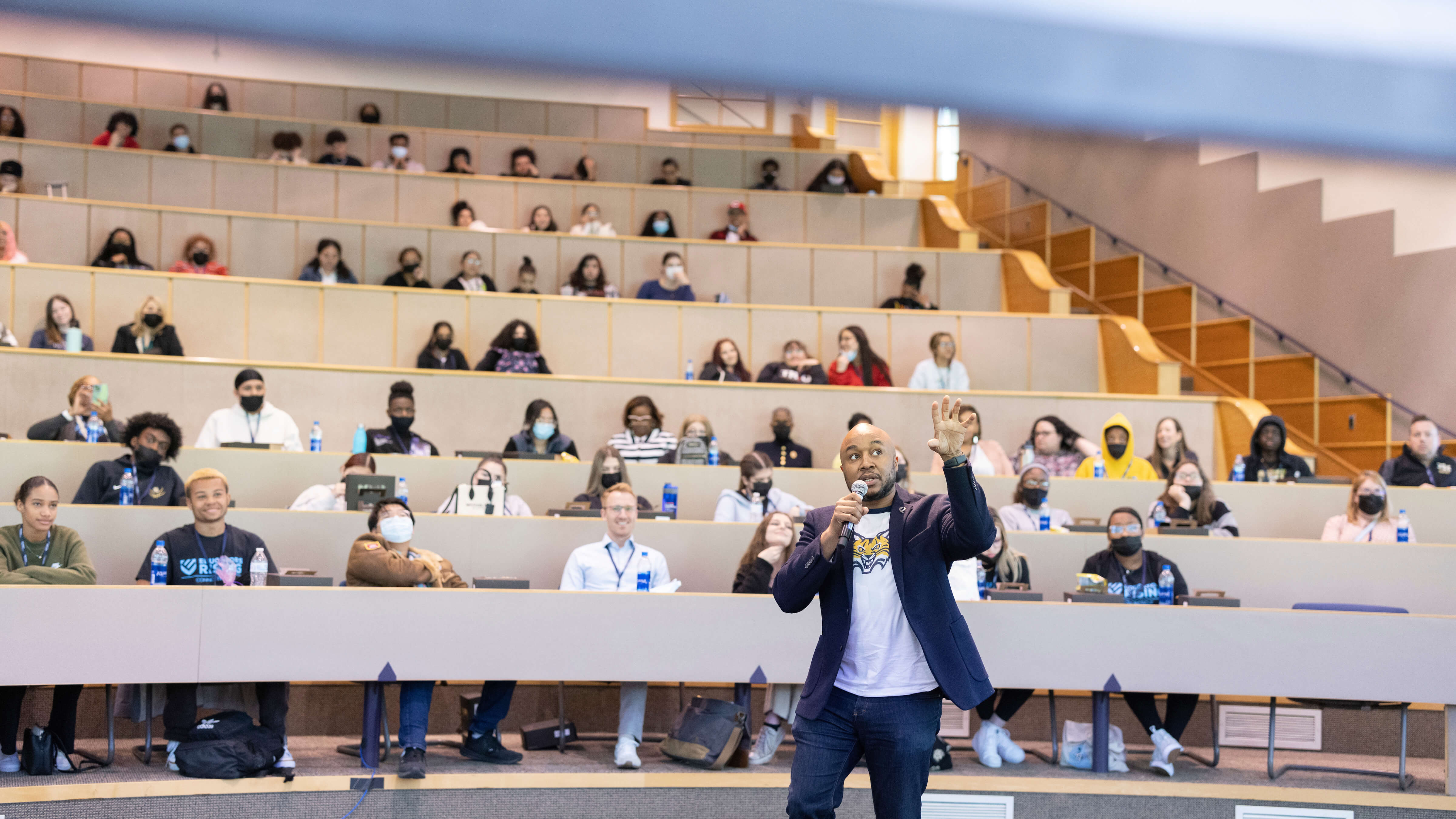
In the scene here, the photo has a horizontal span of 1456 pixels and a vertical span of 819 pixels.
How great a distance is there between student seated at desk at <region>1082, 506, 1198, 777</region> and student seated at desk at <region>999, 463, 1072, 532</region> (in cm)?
58

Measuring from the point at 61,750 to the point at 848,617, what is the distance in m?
2.78

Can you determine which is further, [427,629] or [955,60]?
[427,629]

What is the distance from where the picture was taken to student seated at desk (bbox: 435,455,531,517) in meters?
5.15

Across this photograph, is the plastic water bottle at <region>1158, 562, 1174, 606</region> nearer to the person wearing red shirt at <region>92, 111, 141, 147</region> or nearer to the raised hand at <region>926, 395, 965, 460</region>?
the raised hand at <region>926, 395, 965, 460</region>

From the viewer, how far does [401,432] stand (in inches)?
246

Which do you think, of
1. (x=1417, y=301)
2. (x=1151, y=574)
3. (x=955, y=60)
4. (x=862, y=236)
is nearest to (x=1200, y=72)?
(x=955, y=60)

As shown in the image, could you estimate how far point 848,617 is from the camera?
2648 millimetres

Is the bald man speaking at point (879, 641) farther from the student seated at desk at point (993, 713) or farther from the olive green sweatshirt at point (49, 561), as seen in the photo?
the olive green sweatshirt at point (49, 561)

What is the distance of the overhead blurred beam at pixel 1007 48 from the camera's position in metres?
0.31

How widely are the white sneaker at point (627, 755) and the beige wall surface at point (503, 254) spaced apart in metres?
4.73

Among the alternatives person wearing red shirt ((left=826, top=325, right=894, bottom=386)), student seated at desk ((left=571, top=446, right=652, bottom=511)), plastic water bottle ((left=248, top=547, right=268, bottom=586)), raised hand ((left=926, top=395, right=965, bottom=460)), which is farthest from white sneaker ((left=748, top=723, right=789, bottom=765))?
person wearing red shirt ((left=826, top=325, right=894, bottom=386))

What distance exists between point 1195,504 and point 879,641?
3.55 meters

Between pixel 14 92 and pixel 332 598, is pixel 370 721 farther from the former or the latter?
pixel 14 92

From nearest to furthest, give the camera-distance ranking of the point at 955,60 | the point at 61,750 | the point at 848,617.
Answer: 1. the point at 955,60
2. the point at 848,617
3. the point at 61,750
